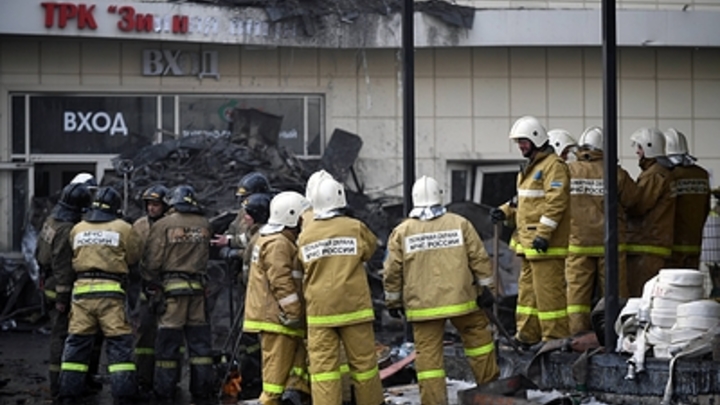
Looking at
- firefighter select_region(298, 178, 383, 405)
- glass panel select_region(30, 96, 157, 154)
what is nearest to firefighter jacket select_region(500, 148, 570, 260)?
firefighter select_region(298, 178, 383, 405)

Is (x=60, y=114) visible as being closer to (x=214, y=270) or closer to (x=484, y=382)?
(x=214, y=270)

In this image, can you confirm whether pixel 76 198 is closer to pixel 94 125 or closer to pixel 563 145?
pixel 563 145

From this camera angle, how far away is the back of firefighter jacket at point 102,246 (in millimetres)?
12617

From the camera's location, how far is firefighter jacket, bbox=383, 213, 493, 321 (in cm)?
1079

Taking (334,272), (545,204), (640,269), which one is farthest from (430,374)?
(640,269)

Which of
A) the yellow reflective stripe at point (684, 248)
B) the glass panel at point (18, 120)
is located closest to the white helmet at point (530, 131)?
the yellow reflective stripe at point (684, 248)

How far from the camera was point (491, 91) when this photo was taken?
19.3 metres

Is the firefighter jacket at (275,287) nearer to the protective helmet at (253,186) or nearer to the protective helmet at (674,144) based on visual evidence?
the protective helmet at (253,186)

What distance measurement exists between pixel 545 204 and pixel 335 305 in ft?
7.63

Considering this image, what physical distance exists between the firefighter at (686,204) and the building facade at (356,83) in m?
6.21

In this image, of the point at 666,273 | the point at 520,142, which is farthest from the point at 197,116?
the point at 666,273

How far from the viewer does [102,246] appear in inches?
497

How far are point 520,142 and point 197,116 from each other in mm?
8187

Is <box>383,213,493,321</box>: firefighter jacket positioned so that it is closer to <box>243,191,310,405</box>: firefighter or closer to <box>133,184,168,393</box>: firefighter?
<box>243,191,310,405</box>: firefighter
